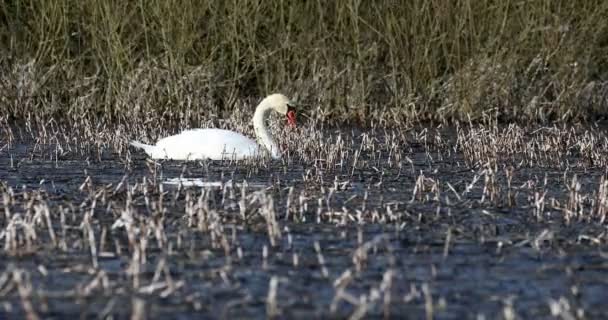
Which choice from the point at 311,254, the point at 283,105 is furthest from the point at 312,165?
the point at 311,254

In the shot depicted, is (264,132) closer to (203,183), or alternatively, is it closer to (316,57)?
(203,183)

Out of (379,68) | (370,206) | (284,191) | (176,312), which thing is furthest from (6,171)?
(379,68)

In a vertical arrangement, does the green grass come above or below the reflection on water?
above

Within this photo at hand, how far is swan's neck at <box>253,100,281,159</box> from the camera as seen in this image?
43.2 feet

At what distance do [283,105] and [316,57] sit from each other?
4101mm

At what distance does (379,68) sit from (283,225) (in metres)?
10.4

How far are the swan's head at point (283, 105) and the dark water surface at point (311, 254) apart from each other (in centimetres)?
286

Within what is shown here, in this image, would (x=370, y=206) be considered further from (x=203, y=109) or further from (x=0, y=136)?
(x=203, y=109)

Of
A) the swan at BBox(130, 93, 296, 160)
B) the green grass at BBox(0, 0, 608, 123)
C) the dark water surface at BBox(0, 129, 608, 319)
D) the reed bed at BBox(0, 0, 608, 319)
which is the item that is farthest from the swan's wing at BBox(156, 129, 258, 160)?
the green grass at BBox(0, 0, 608, 123)

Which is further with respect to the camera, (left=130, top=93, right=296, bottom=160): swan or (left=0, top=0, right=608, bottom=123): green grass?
(left=0, top=0, right=608, bottom=123): green grass

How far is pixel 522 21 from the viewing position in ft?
60.0

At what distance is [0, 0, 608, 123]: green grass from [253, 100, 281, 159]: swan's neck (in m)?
3.71

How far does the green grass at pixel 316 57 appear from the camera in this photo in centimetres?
1805

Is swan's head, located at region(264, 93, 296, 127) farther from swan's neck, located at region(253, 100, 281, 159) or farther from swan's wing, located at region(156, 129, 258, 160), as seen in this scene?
swan's wing, located at region(156, 129, 258, 160)
